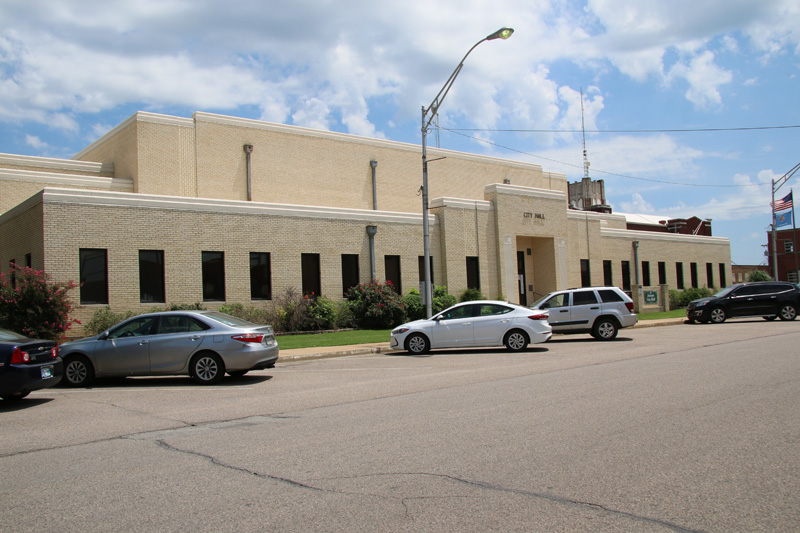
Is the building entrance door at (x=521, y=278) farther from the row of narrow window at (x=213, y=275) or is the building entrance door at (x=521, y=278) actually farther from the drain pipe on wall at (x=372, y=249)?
the drain pipe on wall at (x=372, y=249)

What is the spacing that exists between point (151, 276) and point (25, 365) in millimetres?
12431

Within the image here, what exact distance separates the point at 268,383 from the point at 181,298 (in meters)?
11.3

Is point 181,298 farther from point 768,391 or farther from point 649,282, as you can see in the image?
point 649,282

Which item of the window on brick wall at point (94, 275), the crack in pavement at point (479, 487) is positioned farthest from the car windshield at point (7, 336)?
the window on brick wall at point (94, 275)

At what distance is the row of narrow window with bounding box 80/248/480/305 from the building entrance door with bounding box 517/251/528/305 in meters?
6.90

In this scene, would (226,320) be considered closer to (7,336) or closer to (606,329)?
(7,336)

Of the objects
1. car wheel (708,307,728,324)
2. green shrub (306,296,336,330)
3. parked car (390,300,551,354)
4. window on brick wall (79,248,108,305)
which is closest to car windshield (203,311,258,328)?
parked car (390,300,551,354)

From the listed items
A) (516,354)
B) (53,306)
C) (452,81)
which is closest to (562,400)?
(516,354)

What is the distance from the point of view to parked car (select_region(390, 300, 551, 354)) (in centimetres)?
1812

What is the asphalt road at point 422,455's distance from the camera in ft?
15.5

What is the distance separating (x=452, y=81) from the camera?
825 inches

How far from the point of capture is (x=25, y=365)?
10.6m

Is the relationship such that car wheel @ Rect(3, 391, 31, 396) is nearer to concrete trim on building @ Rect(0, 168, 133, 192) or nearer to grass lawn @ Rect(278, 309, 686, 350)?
grass lawn @ Rect(278, 309, 686, 350)

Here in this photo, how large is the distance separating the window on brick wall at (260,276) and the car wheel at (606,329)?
12254 millimetres
